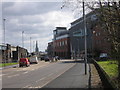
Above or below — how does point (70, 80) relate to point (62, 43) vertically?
below

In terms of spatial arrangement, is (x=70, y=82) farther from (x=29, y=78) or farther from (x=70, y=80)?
(x=29, y=78)

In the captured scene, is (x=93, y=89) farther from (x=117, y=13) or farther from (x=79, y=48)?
(x=79, y=48)

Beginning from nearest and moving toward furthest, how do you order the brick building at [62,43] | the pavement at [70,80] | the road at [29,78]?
1. the pavement at [70,80]
2. the road at [29,78]
3. the brick building at [62,43]

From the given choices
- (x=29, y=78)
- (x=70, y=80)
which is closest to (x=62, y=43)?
(x=29, y=78)

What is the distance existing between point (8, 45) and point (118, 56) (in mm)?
67427

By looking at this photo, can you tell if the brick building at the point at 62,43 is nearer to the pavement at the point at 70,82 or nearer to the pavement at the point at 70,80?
the pavement at the point at 70,80

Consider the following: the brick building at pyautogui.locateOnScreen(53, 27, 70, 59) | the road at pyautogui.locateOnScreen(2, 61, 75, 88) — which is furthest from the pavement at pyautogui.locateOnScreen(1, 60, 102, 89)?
the brick building at pyautogui.locateOnScreen(53, 27, 70, 59)

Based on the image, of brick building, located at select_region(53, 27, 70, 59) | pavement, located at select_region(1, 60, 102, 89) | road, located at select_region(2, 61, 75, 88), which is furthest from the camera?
brick building, located at select_region(53, 27, 70, 59)

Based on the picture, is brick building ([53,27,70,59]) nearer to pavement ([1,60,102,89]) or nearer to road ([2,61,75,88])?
road ([2,61,75,88])

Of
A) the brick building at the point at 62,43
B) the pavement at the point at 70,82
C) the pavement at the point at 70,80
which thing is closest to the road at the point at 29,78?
the pavement at the point at 70,80

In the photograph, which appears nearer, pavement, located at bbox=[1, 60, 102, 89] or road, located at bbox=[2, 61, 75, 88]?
pavement, located at bbox=[1, 60, 102, 89]

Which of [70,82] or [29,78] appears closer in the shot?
[70,82]

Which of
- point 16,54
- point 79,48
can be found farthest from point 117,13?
point 79,48

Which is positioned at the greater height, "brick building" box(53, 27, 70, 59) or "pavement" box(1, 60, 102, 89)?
"brick building" box(53, 27, 70, 59)
